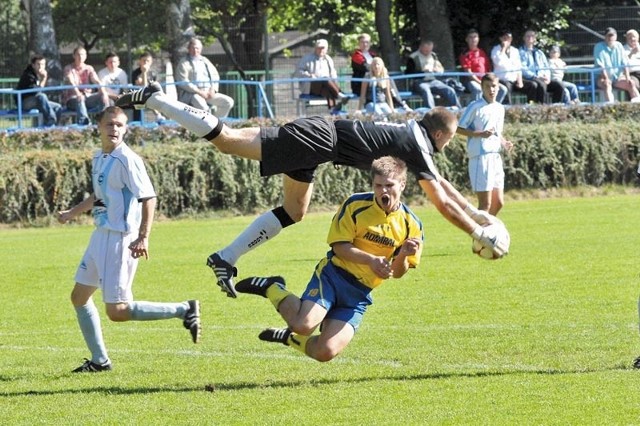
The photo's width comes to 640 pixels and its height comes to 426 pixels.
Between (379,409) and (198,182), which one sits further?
(198,182)

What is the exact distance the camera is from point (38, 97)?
23.3 m

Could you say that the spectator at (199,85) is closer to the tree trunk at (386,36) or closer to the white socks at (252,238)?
the tree trunk at (386,36)

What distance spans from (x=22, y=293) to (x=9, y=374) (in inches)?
196

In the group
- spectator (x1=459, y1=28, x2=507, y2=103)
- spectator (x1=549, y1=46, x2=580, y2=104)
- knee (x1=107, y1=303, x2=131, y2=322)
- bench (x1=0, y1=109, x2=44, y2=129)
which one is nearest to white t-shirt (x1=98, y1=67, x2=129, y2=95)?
bench (x1=0, y1=109, x2=44, y2=129)

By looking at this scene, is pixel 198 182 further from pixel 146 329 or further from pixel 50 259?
pixel 146 329

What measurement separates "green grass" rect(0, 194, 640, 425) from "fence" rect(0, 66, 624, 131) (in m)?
6.85

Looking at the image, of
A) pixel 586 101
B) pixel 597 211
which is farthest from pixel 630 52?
pixel 597 211

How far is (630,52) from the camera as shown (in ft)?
94.1

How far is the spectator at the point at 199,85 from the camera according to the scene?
23.5 metres

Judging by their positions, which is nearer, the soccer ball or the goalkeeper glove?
the soccer ball

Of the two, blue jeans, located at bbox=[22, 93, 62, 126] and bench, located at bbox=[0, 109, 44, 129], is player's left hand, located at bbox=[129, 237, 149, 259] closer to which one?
bench, located at bbox=[0, 109, 44, 129]

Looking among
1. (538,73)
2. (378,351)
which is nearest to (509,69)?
(538,73)

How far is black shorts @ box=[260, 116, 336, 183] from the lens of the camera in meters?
9.73

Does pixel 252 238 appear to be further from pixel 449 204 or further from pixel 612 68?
pixel 612 68
